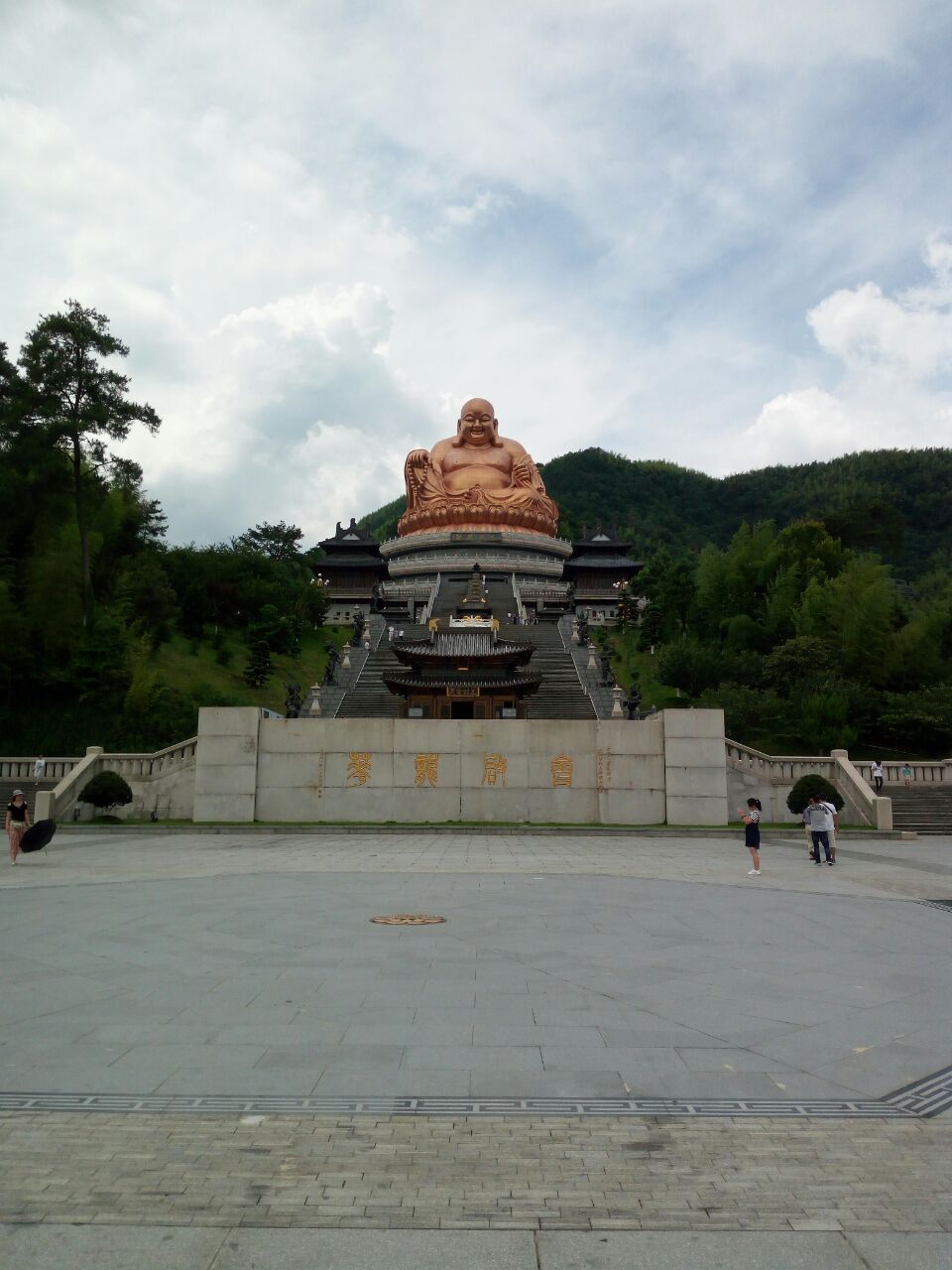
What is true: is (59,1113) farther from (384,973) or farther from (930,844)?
(930,844)

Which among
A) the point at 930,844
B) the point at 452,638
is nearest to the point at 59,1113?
the point at 930,844

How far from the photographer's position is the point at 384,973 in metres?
6.67

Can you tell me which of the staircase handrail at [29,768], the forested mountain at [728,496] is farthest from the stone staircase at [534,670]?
the forested mountain at [728,496]

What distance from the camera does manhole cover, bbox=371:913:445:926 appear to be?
28.1 feet

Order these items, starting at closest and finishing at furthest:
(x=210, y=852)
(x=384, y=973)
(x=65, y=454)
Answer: (x=384, y=973)
(x=210, y=852)
(x=65, y=454)

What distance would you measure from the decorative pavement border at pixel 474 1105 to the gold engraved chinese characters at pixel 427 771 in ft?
54.1

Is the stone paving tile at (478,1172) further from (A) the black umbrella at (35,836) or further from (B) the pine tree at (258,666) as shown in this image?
(B) the pine tree at (258,666)

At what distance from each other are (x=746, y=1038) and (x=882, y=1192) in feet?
5.83

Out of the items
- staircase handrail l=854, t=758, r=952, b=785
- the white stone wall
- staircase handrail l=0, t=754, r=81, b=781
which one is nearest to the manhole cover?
the white stone wall

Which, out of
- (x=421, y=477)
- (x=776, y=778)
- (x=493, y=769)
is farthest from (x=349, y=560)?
(x=776, y=778)

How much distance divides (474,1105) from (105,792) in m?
19.3

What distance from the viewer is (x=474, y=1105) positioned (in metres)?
4.32

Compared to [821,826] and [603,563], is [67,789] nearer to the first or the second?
[821,826]

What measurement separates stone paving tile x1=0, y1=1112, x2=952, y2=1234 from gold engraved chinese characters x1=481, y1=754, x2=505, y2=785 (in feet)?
Answer: 54.9
